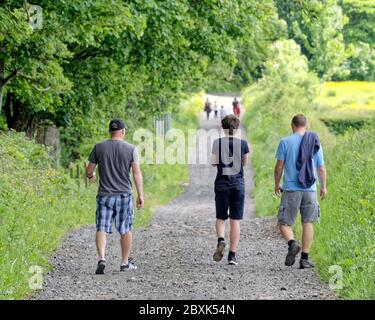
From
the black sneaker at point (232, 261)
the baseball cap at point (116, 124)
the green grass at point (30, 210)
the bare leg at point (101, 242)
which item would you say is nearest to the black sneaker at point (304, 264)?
the black sneaker at point (232, 261)

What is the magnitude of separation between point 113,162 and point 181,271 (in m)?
1.55

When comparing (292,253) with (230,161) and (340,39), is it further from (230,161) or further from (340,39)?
(340,39)

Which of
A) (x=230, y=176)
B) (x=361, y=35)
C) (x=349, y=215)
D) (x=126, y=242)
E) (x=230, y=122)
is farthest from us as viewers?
(x=361, y=35)

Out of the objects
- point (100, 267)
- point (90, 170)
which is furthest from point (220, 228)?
point (90, 170)

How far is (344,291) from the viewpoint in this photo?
1028cm

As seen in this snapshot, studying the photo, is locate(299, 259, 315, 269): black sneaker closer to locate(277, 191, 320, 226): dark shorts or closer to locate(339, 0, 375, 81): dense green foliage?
locate(277, 191, 320, 226): dark shorts

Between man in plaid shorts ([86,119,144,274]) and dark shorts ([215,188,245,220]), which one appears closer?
man in plaid shorts ([86,119,144,274])

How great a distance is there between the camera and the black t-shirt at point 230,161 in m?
12.7

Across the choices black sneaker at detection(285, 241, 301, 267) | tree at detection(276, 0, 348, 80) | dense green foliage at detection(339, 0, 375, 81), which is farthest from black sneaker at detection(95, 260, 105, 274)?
dense green foliage at detection(339, 0, 375, 81)

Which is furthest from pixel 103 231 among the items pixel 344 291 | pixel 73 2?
pixel 73 2

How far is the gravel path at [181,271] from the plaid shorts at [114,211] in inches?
22.7

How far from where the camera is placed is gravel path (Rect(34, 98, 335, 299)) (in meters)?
10.7

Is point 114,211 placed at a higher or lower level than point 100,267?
higher

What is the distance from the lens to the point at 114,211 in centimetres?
1236
